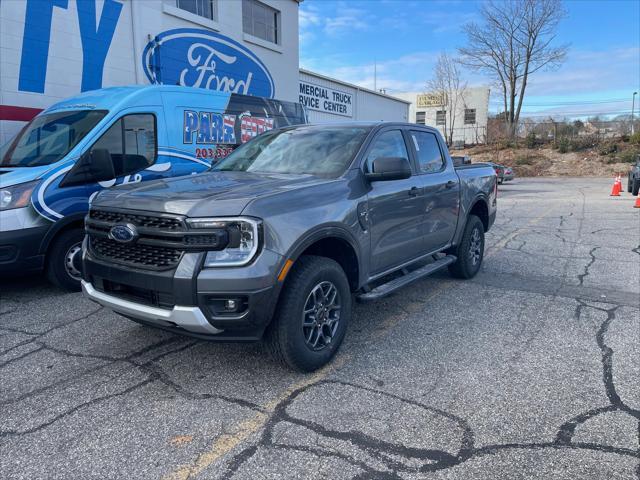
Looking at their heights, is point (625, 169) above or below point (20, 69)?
below

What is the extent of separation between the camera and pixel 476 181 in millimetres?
6262

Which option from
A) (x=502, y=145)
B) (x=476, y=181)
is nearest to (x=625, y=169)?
(x=502, y=145)

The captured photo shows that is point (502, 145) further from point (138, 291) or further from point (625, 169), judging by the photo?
point (138, 291)

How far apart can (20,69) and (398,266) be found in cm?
753

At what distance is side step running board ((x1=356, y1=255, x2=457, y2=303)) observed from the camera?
13.5ft

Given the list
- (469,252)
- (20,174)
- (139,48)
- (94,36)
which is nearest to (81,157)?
(20,174)

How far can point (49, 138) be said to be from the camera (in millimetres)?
6070

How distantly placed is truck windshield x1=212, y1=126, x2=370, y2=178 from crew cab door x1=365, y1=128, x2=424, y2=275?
24 cm

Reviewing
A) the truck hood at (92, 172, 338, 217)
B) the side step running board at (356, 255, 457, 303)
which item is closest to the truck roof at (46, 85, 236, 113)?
the truck hood at (92, 172, 338, 217)

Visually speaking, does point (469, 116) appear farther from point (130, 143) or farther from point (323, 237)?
point (323, 237)

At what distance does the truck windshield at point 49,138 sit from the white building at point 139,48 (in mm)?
2232

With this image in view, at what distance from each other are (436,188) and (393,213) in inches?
39.9

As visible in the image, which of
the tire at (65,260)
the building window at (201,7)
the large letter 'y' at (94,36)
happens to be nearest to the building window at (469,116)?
the building window at (201,7)

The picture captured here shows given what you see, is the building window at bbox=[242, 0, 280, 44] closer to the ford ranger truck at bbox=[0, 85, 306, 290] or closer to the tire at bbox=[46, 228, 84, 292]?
the ford ranger truck at bbox=[0, 85, 306, 290]
